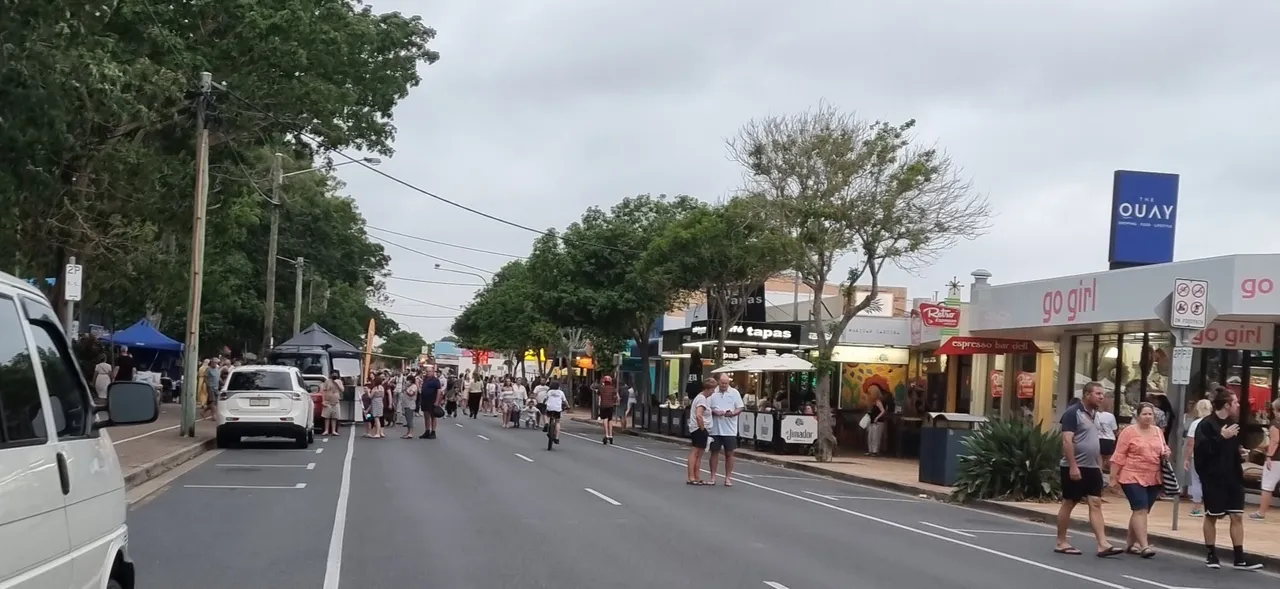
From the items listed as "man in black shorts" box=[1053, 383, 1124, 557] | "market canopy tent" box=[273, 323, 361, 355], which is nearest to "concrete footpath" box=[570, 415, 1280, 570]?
"man in black shorts" box=[1053, 383, 1124, 557]

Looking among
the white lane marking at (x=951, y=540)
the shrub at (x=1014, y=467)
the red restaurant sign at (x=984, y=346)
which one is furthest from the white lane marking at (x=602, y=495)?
the red restaurant sign at (x=984, y=346)

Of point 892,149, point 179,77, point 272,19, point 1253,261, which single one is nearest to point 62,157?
point 179,77

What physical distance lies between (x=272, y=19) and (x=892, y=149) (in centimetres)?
1328

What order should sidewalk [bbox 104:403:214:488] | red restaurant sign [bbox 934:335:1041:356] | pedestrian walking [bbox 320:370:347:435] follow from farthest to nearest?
1. pedestrian walking [bbox 320:370:347:435]
2. red restaurant sign [bbox 934:335:1041:356]
3. sidewalk [bbox 104:403:214:488]

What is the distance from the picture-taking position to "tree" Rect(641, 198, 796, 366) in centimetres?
3884

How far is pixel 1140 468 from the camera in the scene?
14133mm

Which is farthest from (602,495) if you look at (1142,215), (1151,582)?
(1142,215)

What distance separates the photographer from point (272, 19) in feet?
79.9

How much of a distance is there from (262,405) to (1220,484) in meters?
18.1

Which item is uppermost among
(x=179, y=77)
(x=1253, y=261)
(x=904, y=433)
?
(x=179, y=77)

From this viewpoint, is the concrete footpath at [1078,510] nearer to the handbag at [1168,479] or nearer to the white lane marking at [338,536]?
the handbag at [1168,479]

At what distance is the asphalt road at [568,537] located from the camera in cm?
1096

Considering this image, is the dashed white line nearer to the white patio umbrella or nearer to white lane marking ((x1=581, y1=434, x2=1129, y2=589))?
white lane marking ((x1=581, y1=434, x2=1129, y2=589))

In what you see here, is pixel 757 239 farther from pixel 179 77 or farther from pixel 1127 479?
pixel 1127 479
